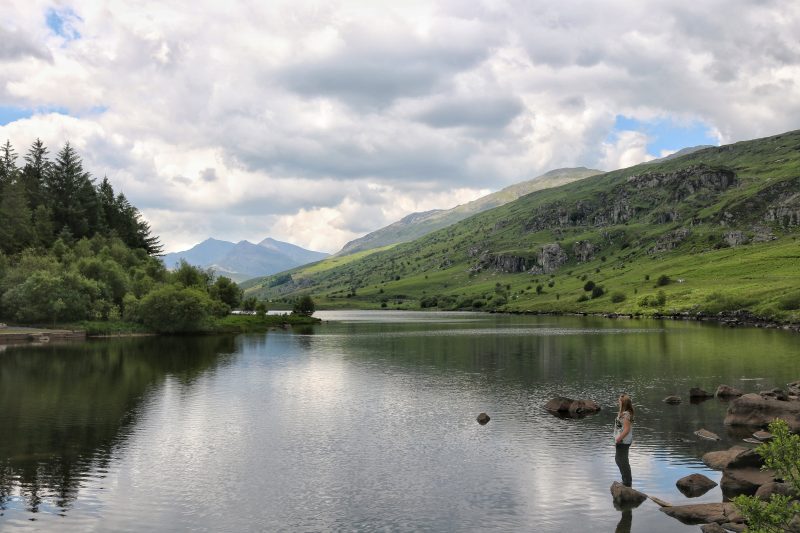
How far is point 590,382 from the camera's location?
82.2 meters

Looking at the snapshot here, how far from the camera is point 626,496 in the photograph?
117 feet

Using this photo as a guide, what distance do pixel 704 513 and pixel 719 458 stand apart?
12.4m

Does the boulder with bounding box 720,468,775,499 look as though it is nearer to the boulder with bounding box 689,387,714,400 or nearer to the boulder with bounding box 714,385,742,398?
the boulder with bounding box 689,387,714,400

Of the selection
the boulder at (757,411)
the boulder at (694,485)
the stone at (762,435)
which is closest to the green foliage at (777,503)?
the boulder at (694,485)

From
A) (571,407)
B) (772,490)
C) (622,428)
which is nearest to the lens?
(772,490)

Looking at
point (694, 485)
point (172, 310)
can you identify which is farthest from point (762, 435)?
point (172, 310)

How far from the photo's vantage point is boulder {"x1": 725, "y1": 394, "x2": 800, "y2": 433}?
53031 mm

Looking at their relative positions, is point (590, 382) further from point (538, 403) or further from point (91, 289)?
point (91, 289)

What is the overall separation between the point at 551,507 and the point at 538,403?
3333 cm

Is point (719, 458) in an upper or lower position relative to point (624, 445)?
lower

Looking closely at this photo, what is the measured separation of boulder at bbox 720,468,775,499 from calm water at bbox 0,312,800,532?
1.07 metres

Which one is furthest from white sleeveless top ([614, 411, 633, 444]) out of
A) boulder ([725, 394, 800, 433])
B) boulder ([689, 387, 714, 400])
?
boulder ([689, 387, 714, 400])

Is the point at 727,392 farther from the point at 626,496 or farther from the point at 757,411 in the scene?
the point at 626,496

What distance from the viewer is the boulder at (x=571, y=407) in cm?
6141
